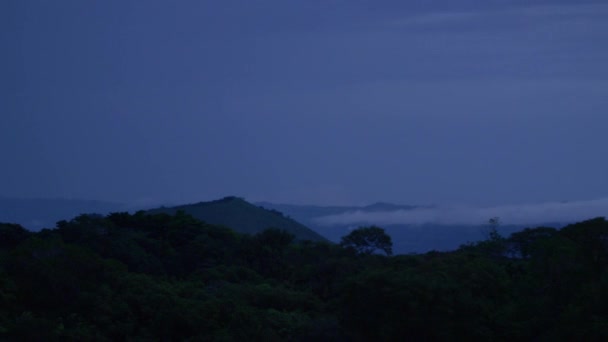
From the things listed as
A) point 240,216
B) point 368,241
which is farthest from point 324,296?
point 240,216

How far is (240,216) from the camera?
83875mm

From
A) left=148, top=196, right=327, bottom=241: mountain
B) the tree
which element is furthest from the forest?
left=148, top=196, right=327, bottom=241: mountain

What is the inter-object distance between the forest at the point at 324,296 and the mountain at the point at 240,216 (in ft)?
140

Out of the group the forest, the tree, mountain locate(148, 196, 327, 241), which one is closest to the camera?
the forest

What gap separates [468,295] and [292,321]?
6.67m

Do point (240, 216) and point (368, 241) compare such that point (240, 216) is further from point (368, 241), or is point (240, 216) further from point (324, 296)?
point (324, 296)

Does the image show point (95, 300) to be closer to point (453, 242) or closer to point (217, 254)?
point (217, 254)

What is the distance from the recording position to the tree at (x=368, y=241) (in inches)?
1650

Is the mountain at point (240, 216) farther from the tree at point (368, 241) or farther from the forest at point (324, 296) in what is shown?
the forest at point (324, 296)

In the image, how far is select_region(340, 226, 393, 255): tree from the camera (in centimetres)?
4191

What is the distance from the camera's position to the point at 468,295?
23.0m

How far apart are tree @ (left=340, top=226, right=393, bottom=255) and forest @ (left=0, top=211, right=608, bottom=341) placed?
464cm

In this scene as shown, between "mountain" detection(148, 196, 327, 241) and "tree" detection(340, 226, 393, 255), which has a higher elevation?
"mountain" detection(148, 196, 327, 241)

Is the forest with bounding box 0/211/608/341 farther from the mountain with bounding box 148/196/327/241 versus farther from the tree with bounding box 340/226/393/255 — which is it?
the mountain with bounding box 148/196/327/241
